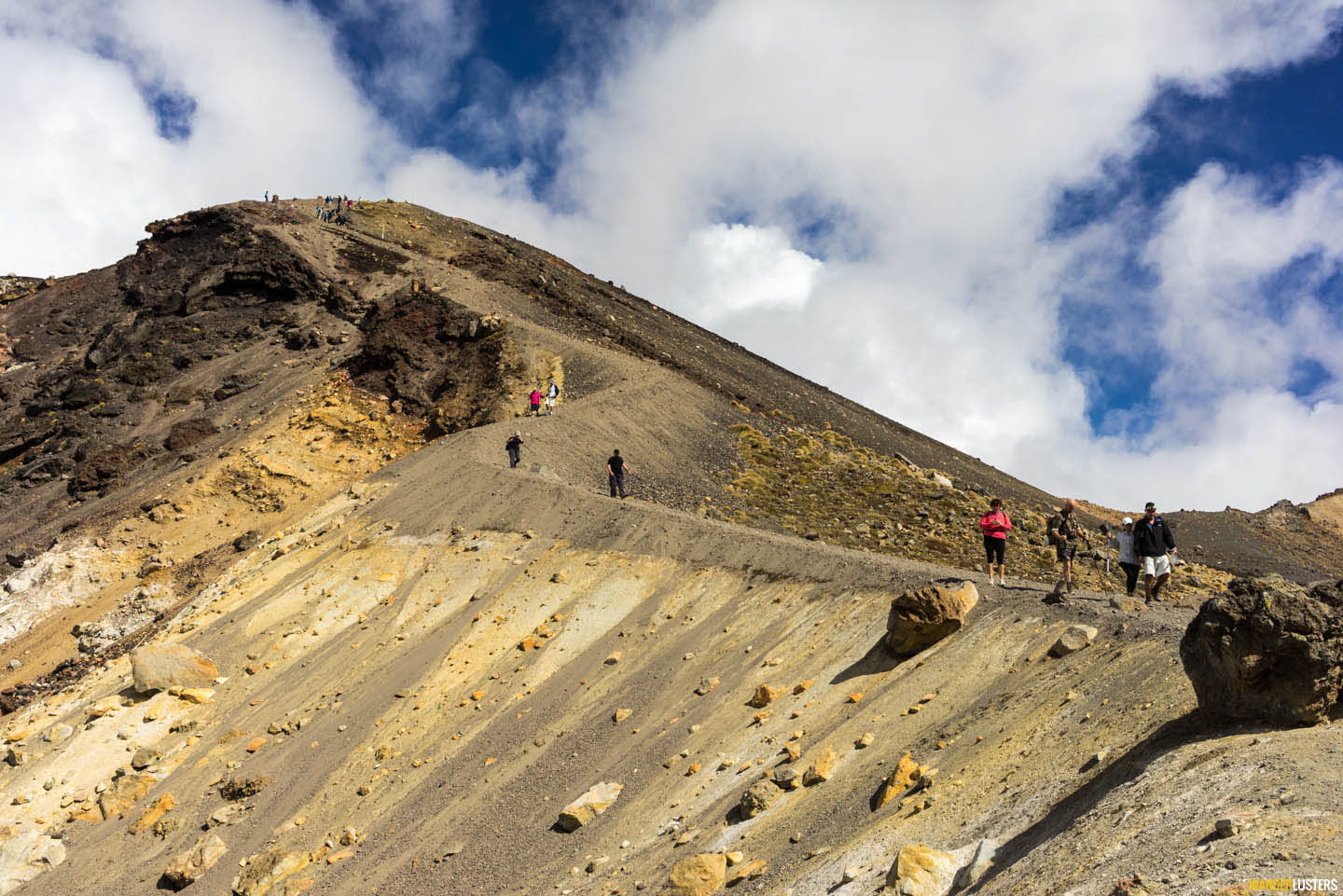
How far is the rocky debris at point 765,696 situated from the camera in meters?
11.5

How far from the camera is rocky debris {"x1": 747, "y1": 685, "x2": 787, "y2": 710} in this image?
37.9ft

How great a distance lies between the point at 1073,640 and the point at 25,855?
15.5 metres

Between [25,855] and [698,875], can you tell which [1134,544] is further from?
[25,855]

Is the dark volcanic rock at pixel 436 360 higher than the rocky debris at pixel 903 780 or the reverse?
higher

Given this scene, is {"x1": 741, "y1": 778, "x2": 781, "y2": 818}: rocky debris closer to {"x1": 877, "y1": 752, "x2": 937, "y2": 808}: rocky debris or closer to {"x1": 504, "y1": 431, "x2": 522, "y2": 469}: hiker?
{"x1": 877, "y1": 752, "x2": 937, "y2": 808}: rocky debris

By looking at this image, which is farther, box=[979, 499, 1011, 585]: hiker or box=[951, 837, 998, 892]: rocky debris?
box=[979, 499, 1011, 585]: hiker

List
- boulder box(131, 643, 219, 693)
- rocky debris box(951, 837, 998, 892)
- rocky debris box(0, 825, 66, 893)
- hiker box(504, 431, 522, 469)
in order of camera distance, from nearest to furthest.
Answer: rocky debris box(951, 837, 998, 892)
rocky debris box(0, 825, 66, 893)
boulder box(131, 643, 219, 693)
hiker box(504, 431, 522, 469)

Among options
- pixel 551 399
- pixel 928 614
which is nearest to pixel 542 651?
pixel 928 614

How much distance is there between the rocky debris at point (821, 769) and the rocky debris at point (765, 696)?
1.97 meters

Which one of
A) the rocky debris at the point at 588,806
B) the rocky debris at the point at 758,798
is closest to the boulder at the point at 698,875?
the rocky debris at the point at 758,798

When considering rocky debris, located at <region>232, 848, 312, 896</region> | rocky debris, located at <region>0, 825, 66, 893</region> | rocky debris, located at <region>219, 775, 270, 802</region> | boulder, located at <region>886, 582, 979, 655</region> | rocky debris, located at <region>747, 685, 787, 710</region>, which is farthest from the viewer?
rocky debris, located at <region>219, 775, 270, 802</region>

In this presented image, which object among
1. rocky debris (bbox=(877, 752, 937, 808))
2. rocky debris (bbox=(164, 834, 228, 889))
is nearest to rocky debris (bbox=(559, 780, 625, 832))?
rocky debris (bbox=(877, 752, 937, 808))

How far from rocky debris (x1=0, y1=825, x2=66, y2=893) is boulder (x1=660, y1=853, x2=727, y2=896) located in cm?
1066

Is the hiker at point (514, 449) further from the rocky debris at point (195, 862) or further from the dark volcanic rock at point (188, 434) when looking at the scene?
the dark volcanic rock at point (188, 434)
